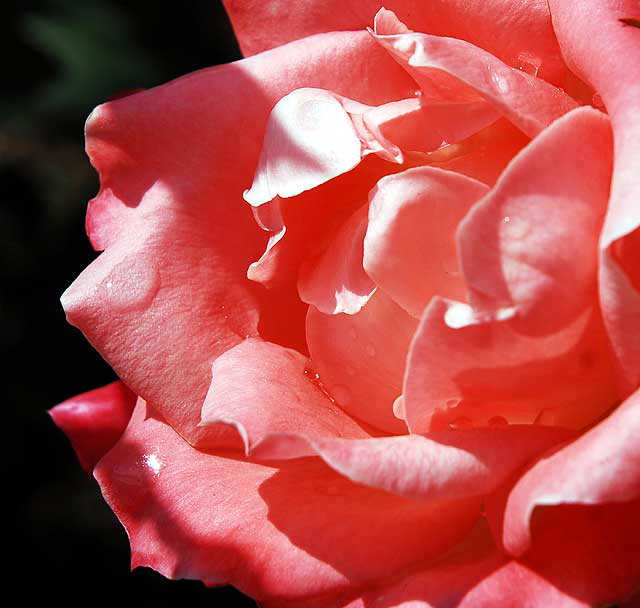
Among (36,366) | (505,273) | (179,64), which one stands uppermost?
(505,273)

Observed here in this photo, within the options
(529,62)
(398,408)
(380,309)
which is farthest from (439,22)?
(398,408)

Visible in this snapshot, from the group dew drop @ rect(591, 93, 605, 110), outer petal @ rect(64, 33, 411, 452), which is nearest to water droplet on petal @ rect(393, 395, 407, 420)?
outer petal @ rect(64, 33, 411, 452)

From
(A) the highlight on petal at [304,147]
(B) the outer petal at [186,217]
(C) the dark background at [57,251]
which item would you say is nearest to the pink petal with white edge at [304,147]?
(A) the highlight on petal at [304,147]

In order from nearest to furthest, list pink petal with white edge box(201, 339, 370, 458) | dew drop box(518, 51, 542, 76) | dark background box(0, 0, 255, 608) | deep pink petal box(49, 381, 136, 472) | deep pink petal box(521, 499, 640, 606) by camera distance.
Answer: deep pink petal box(521, 499, 640, 606)
pink petal with white edge box(201, 339, 370, 458)
dew drop box(518, 51, 542, 76)
deep pink petal box(49, 381, 136, 472)
dark background box(0, 0, 255, 608)

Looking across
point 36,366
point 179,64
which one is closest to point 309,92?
point 179,64

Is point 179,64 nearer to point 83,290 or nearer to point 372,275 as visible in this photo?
point 83,290

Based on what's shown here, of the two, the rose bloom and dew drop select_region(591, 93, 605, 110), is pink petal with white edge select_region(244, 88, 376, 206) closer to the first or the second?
the rose bloom

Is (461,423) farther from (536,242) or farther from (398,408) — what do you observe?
(536,242)
